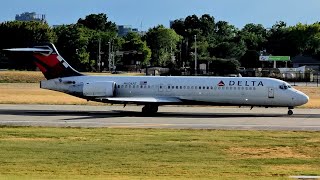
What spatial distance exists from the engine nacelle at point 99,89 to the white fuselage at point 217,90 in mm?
335

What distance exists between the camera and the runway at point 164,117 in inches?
1423

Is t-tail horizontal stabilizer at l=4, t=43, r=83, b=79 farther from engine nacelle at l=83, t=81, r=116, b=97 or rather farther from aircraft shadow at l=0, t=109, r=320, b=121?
aircraft shadow at l=0, t=109, r=320, b=121

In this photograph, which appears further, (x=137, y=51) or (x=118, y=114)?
(x=137, y=51)

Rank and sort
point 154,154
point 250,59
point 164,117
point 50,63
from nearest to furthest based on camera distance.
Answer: point 154,154
point 164,117
point 50,63
point 250,59

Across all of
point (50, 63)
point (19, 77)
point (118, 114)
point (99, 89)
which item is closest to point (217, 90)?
point (118, 114)

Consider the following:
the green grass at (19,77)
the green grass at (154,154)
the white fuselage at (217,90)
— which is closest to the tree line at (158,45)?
the green grass at (19,77)

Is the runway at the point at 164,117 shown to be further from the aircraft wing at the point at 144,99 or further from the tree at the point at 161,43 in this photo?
the tree at the point at 161,43

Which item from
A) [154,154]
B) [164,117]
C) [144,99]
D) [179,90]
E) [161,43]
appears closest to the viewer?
[154,154]

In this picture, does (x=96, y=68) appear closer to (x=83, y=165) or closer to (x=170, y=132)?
(x=170, y=132)

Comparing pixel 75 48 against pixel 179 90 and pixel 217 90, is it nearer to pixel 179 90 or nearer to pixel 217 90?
pixel 179 90

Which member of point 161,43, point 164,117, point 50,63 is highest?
point 161,43

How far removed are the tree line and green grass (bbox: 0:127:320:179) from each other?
99.5 m

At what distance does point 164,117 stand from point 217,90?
438 cm

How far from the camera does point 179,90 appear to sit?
4425cm
